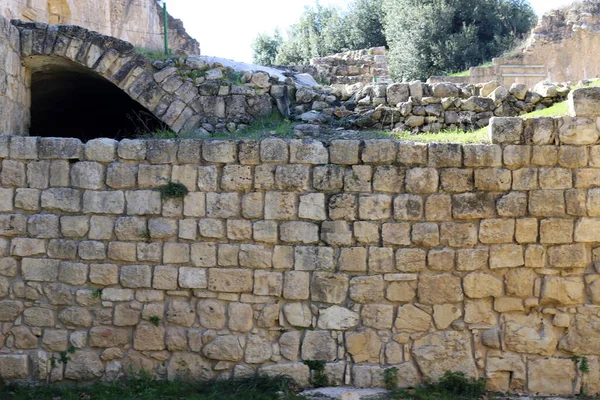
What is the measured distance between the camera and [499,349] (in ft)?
22.6

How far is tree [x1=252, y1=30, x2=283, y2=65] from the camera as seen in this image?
31.6 meters

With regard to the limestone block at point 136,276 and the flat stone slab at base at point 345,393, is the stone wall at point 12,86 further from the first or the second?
the flat stone slab at base at point 345,393

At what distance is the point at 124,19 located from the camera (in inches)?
763

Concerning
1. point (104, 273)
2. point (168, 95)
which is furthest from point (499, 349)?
point (168, 95)

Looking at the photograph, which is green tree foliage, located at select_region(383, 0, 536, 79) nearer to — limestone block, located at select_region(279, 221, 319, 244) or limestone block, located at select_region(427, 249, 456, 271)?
limestone block, located at select_region(427, 249, 456, 271)

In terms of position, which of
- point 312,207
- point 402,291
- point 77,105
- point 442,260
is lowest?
point 402,291

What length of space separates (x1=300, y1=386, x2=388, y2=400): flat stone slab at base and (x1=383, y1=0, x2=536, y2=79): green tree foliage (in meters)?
18.6

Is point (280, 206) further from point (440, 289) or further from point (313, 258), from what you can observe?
point (440, 289)

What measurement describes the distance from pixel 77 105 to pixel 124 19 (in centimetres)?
820

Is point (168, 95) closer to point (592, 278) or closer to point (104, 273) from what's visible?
point (104, 273)

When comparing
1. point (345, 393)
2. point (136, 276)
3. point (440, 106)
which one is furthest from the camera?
point (440, 106)

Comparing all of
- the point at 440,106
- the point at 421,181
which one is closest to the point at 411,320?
the point at 421,181

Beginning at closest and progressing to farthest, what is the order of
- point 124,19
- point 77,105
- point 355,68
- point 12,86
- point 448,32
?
point 12,86
point 77,105
point 355,68
point 124,19
point 448,32

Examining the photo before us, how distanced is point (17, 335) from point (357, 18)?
22970 millimetres
